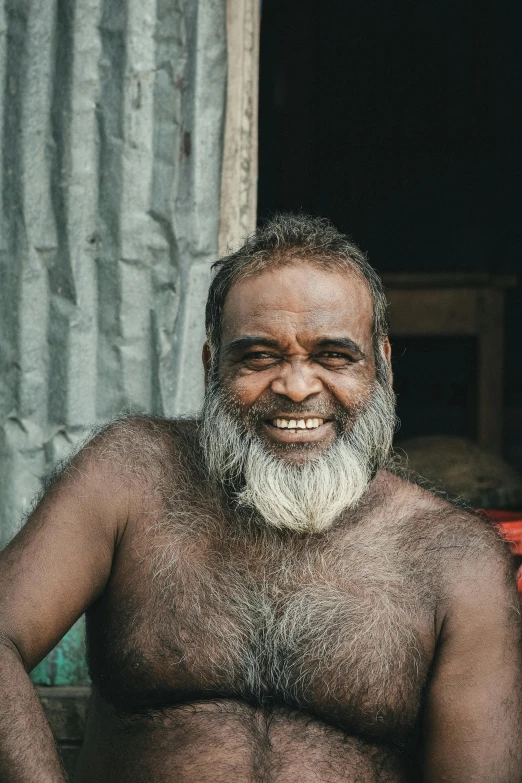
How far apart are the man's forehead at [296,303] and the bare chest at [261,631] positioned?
561 millimetres

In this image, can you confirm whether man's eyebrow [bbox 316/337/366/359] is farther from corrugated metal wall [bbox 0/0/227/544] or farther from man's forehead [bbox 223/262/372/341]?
corrugated metal wall [bbox 0/0/227/544]

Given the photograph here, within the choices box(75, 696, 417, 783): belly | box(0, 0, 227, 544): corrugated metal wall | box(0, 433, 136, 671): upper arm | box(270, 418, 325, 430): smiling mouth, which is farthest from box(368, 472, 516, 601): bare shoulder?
box(0, 0, 227, 544): corrugated metal wall

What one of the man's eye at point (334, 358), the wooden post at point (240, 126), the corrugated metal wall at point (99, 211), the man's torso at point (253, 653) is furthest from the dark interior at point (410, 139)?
the man's torso at point (253, 653)

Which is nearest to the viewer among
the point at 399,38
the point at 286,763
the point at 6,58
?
the point at 286,763

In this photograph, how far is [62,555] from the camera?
99.2 inches

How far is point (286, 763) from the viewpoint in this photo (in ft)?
8.13

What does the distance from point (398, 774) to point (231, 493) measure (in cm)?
83

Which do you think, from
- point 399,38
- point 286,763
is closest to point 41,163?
point 286,763

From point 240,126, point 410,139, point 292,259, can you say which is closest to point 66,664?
point 292,259

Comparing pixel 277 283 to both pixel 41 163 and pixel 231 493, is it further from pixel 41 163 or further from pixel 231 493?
pixel 41 163

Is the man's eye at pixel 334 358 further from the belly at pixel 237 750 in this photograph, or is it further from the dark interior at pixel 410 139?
the dark interior at pixel 410 139

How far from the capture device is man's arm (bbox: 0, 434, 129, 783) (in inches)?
91.2

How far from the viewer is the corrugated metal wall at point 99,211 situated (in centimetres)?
335

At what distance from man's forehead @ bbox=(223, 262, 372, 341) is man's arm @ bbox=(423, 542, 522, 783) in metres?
0.73
